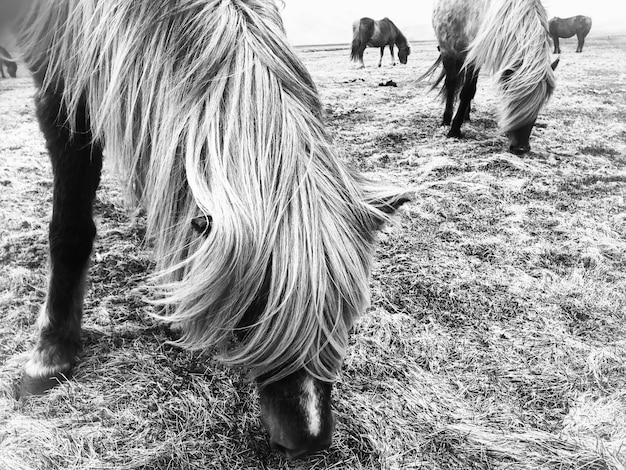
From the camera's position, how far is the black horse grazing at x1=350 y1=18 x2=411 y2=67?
63.8 feet

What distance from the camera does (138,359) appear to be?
2389mm

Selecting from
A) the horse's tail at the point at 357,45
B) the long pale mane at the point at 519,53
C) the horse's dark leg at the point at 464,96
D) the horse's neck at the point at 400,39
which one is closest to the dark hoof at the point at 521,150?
the long pale mane at the point at 519,53

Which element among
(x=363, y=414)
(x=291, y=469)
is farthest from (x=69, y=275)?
(x=363, y=414)

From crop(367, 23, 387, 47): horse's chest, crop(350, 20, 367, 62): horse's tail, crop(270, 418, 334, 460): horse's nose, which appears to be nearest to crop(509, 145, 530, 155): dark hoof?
crop(270, 418, 334, 460): horse's nose

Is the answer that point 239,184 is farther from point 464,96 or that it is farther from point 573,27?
point 573,27

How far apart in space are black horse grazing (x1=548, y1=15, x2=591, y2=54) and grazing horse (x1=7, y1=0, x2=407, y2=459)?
79.6 feet

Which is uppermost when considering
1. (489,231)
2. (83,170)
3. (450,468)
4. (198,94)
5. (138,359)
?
(198,94)

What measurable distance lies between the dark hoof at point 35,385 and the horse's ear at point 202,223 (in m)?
1.44

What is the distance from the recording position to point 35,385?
217cm

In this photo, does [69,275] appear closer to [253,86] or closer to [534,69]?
[253,86]

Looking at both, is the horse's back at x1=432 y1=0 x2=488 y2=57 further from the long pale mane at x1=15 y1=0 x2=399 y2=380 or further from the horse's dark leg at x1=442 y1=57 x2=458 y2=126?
the long pale mane at x1=15 y1=0 x2=399 y2=380

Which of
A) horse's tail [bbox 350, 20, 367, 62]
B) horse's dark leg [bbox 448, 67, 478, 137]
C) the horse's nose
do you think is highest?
horse's tail [bbox 350, 20, 367, 62]

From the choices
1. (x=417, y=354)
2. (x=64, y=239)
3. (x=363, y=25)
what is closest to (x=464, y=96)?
(x=417, y=354)

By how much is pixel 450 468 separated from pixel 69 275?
202 centimetres
